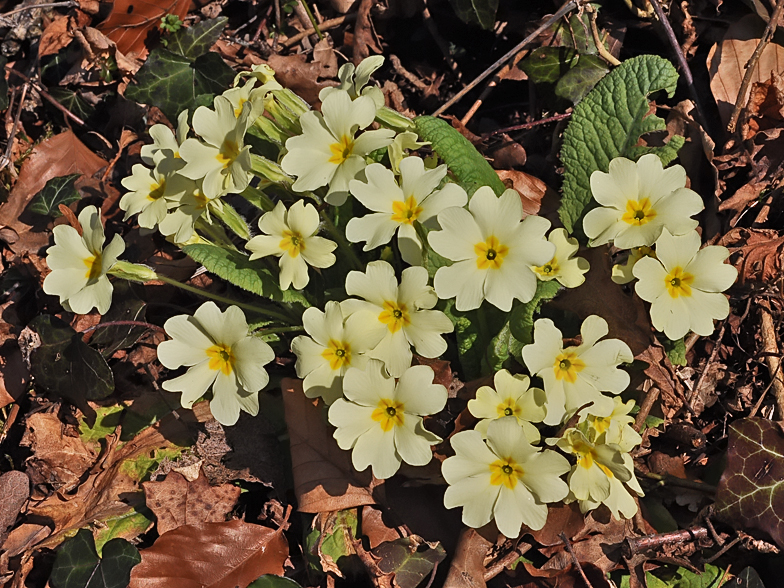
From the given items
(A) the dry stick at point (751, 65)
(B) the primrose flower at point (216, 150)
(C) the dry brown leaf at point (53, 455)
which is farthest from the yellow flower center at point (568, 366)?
(C) the dry brown leaf at point (53, 455)

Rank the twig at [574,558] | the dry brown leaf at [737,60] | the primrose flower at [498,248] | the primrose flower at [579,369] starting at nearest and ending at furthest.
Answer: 1. the primrose flower at [498,248]
2. the primrose flower at [579,369]
3. the twig at [574,558]
4. the dry brown leaf at [737,60]

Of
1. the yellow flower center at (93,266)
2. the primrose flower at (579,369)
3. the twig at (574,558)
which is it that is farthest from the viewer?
the yellow flower center at (93,266)

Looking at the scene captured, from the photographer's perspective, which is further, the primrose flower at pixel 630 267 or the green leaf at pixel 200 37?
the green leaf at pixel 200 37

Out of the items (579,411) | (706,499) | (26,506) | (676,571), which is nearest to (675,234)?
(579,411)

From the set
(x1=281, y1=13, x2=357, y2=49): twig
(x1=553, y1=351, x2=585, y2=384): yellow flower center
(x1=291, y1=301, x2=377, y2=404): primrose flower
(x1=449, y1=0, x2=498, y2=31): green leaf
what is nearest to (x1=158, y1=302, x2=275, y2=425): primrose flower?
(x1=291, y1=301, x2=377, y2=404): primrose flower

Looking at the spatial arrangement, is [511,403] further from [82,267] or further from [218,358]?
[82,267]

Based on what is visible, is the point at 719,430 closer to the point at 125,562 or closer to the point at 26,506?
the point at 125,562

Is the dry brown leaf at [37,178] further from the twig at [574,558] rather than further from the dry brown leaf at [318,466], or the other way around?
the twig at [574,558]

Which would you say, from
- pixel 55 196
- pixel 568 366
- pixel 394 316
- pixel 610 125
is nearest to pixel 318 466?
pixel 394 316
